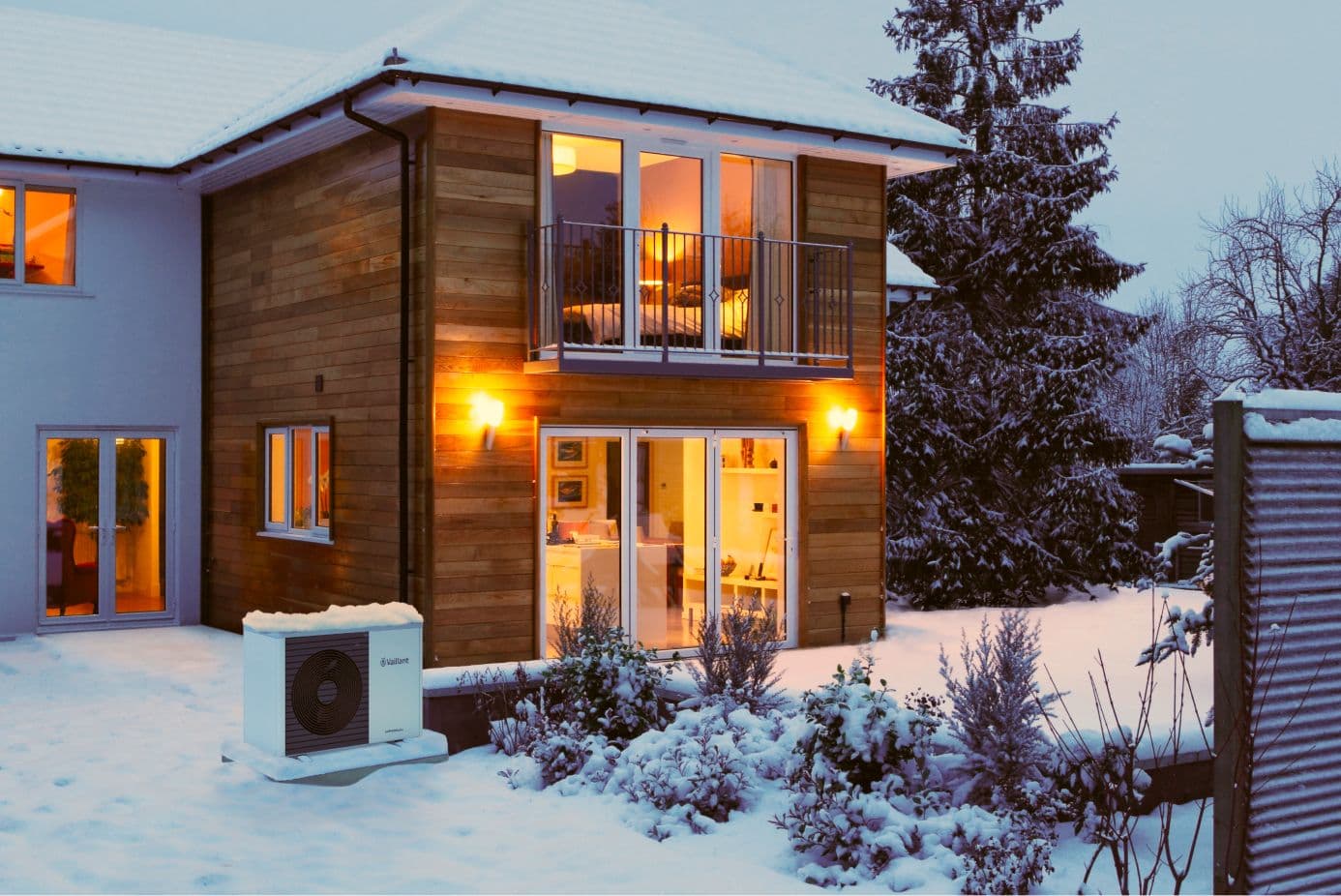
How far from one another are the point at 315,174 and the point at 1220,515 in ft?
30.3

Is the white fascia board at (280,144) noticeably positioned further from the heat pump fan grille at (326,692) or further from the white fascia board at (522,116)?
the heat pump fan grille at (326,692)

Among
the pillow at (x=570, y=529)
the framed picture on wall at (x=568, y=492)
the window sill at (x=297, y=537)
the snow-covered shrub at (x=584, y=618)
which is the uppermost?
the framed picture on wall at (x=568, y=492)

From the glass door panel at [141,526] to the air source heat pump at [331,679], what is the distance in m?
6.72

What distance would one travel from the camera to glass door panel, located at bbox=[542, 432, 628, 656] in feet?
36.3

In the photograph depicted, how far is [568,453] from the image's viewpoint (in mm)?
11195

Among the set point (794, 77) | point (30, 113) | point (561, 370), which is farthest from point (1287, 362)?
point (30, 113)

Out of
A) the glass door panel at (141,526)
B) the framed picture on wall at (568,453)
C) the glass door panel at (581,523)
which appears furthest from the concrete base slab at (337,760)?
the glass door panel at (141,526)

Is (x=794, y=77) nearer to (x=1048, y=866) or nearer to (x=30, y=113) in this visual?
(x=30, y=113)

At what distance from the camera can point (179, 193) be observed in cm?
1409

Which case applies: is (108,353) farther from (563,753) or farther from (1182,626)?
(1182,626)

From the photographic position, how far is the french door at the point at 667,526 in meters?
11.1

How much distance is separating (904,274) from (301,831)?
10164 mm

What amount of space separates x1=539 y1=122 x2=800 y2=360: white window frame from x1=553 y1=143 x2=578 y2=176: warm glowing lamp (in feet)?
0.21

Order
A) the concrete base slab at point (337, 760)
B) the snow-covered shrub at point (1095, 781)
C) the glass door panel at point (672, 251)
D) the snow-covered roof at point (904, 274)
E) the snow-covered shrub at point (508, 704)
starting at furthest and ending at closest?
the snow-covered roof at point (904, 274) < the glass door panel at point (672, 251) < the snow-covered shrub at point (508, 704) < the concrete base slab at point (337, 760) < the snow-covered shrub at point (1095, 781)
